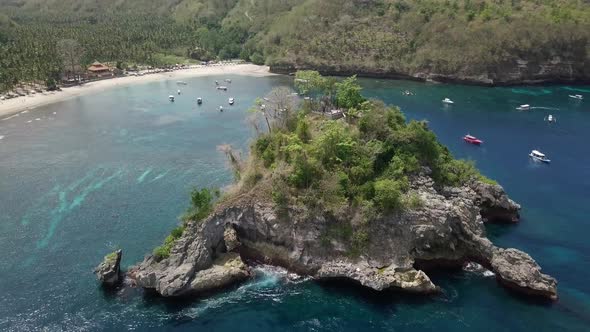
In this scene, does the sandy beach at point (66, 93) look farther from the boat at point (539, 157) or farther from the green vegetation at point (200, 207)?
the boat at point (539, 157)

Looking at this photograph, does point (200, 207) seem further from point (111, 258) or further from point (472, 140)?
point (472, 140)

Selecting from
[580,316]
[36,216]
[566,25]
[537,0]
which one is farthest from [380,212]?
[537,0]

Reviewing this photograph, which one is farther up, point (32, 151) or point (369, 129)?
point (369, 129)

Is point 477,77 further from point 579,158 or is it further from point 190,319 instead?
point 190,319

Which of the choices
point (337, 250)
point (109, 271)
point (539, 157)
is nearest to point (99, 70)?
point (109, 271)

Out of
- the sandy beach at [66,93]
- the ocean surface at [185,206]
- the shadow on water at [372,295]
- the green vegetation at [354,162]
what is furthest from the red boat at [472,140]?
the sandy beach at [66,93]

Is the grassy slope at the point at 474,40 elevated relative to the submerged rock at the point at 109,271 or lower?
elevated
